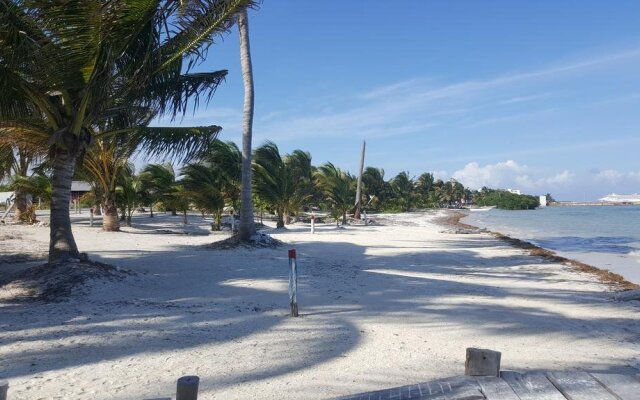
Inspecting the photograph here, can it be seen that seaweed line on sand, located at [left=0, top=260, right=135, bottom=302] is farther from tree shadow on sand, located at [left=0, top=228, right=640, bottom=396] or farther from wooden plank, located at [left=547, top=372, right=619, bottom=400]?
wooden plank, located at [left=547, top=372, right=619, bottom=400]

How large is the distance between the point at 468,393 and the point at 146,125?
10306mm

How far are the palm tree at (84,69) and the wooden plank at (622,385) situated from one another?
7557 mm

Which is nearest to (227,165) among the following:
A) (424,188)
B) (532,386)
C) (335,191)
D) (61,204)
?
(61,204)

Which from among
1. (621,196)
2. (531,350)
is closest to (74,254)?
(531,350)

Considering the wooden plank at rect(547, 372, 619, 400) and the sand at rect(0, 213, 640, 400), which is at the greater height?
the wooden plank at rect(547, 372, 619, 400)

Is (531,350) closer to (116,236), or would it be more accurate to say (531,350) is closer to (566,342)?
(566,342)

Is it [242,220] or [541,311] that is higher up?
[242,220]

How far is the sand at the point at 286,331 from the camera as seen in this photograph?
4.39 meters

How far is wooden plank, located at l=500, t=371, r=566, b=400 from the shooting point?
3193 millimetres

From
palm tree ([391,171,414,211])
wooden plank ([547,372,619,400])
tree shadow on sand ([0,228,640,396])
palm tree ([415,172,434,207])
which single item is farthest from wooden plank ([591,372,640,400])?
palm tree ([415,172,434,207])

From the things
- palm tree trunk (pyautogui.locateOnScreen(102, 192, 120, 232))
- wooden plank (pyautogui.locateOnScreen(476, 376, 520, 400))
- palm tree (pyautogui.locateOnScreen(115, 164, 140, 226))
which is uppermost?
palm tree (pyautogui.locateOnScreen(115, 164, 140, 226))

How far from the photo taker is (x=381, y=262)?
12852 mm

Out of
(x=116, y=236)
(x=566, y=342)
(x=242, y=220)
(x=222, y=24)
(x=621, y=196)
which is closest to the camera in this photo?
(x=566, y=342)

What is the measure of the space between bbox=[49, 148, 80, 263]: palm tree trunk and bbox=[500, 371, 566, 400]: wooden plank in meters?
7.83
